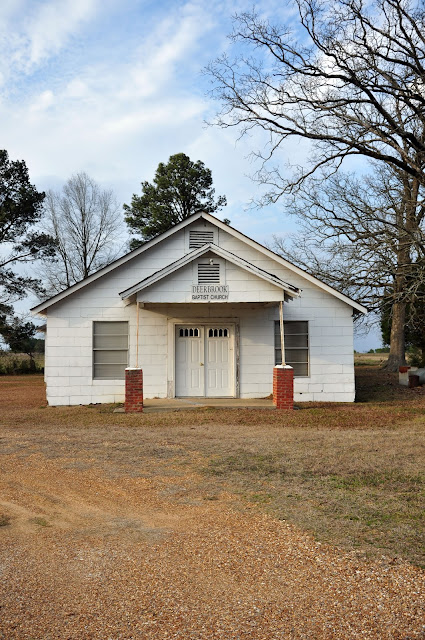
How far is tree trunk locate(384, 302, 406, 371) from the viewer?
1184 inches

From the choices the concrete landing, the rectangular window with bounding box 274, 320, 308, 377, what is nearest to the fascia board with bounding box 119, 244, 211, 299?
the concrete landing

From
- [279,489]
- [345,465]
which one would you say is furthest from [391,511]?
[345,465]

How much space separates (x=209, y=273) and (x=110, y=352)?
3677 millimetres

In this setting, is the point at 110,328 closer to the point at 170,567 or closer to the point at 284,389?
the point at 284,389

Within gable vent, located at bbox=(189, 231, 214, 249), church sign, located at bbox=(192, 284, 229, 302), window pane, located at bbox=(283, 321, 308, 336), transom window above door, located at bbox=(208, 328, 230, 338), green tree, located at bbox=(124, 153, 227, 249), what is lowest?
transom window above door, located at bbox=(208, 328, 230, 338)

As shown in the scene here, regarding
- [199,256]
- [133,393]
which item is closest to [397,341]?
[199,256]

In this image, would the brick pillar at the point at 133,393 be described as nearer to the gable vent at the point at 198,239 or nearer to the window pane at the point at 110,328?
the window pane at the point at 110,328

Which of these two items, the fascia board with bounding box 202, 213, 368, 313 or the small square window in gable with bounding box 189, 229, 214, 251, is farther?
the small square window in gable with bounding box 189, 229, 214, 251

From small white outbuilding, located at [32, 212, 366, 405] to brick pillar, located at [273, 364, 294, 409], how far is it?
194 centimetres

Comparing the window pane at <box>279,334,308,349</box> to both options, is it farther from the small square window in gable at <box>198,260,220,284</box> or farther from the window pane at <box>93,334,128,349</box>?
the window pane at <box>93,334,128,349</box>

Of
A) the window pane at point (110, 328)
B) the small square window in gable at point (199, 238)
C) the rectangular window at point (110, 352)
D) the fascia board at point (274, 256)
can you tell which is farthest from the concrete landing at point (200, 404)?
the small square window in gable at point (199, 238)

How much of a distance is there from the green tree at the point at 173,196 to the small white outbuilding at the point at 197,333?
2507cm

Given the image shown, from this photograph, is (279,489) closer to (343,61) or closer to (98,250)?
(343,61)

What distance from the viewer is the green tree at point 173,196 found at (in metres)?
41.7
